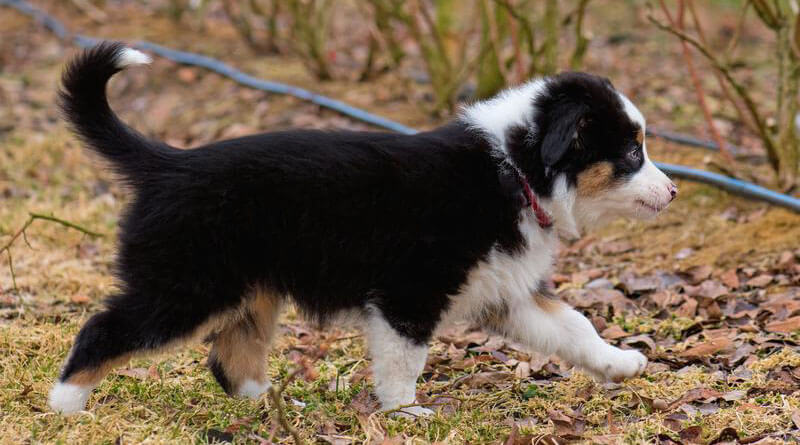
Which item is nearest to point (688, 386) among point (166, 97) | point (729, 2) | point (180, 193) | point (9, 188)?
point (180, 193)

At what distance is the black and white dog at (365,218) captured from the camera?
11.2 ft

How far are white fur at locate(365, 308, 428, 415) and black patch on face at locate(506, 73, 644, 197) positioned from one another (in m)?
0.70

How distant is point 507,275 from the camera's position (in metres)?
3.63

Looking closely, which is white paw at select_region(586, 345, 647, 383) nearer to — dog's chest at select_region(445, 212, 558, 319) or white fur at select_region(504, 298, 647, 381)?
white fur at select_region(504, 298, 647, 381)

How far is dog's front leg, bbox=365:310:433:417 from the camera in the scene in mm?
3518

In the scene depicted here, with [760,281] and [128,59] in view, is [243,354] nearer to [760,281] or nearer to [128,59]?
[128,59]

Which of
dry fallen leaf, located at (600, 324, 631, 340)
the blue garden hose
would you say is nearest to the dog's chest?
dry fallen leaf, located at (600, 324, 631, 340)

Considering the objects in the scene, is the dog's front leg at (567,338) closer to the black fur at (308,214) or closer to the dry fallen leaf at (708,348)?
the black fur at (308,214)

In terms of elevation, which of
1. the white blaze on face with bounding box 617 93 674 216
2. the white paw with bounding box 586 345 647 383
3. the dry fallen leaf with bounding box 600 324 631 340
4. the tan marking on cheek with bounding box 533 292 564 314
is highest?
the white blaze on face with bounding box 617 93 674 216

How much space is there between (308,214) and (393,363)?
57 cm

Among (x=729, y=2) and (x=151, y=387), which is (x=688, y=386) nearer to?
(x=151, y=387)

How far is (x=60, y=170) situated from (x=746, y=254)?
4597mm

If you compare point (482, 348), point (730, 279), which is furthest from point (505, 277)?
point (730, 279)

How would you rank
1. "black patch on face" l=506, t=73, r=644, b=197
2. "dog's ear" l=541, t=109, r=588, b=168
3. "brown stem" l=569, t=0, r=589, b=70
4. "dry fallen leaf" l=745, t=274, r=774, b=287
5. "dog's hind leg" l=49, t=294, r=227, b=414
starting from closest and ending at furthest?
"dog's hind leg" l=49, t=294, r=227, b=414 → "dog's ear" l=541, t=109, r=588, b=168 → "black patch on face" l=506, t=73, r=644, b=197 → "dry fallen leaf" l=745, t=274, r=774, b=287 → "brown stem" l=569, t=0, r=589, b=70
